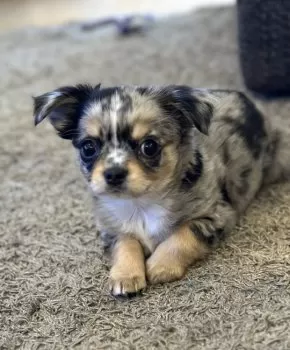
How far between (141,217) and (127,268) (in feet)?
0.72

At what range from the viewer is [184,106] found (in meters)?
1.98

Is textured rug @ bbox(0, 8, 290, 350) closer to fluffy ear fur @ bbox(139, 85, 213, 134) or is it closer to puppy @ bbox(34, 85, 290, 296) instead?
puppy @ bbox(34, 85, 290, 296)

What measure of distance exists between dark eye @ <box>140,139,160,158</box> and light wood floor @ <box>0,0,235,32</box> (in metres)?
3.80

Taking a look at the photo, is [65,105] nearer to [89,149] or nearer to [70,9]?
[89,149]

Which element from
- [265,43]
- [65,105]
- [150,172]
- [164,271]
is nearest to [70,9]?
[265,43]

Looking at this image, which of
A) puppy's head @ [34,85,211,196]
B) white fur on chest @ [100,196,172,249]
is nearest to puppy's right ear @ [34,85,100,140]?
puppy's head @ [34,85,211,196]

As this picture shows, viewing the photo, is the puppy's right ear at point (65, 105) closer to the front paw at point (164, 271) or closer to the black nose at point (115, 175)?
the black nose at point (115, 175)

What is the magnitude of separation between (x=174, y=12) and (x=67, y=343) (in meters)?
4.10

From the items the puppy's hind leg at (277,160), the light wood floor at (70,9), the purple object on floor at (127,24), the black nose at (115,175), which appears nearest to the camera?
the black nose at (115,175)

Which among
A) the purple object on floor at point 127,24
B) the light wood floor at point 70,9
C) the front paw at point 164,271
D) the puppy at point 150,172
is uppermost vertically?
the puppy at point 150,172

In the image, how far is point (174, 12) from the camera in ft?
17.6

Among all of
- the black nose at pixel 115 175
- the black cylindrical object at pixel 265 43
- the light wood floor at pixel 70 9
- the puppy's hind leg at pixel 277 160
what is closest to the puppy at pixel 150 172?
the black nose at pixel 115 175

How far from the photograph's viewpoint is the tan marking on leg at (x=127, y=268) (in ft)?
6.19

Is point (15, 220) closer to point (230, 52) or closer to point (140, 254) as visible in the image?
point (140, 254)
